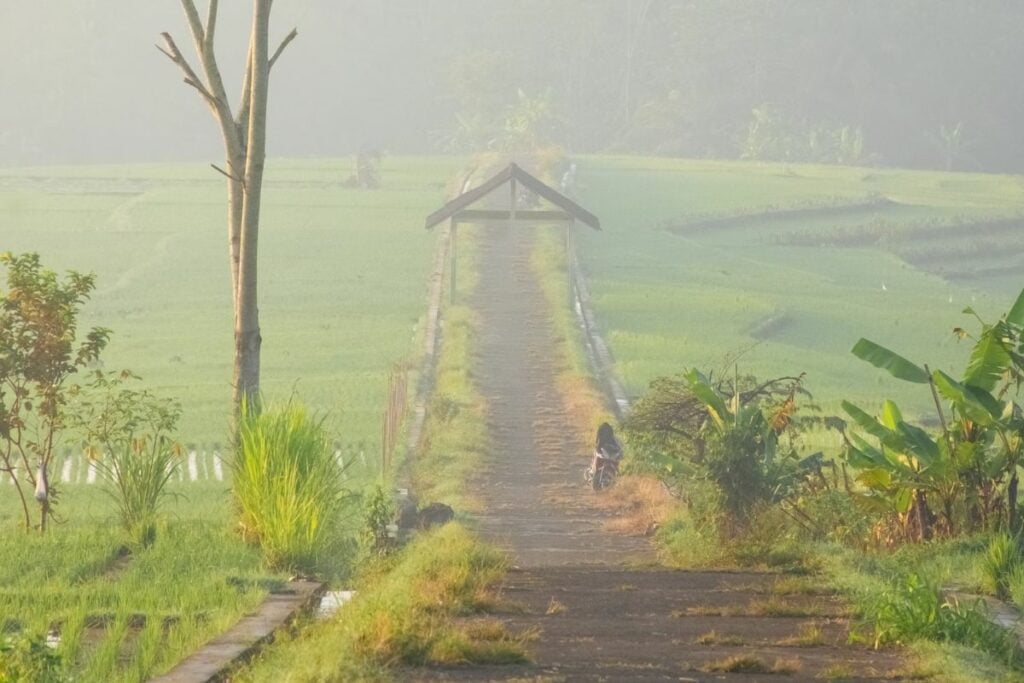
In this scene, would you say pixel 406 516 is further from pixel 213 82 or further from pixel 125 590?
pixel 125 590

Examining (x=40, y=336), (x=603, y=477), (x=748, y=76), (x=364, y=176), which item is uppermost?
(x=748, y=76)

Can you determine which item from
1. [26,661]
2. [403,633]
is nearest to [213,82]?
[403,633]

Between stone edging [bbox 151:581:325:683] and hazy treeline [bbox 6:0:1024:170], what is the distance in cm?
7177

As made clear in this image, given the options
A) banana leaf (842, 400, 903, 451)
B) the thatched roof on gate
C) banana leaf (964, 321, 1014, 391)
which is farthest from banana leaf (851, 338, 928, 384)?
the thatched roof on gate

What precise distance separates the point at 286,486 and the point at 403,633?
3.70m

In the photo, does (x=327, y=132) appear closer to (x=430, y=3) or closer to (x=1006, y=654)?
(x=430, y=3)

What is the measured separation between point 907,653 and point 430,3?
96765mm

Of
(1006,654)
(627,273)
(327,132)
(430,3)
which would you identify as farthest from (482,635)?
(430,3)

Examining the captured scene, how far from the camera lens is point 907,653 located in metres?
6.45

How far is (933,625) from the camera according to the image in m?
6.58

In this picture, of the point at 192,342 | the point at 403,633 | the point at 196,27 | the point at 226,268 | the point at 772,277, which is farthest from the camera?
the point at 772,277

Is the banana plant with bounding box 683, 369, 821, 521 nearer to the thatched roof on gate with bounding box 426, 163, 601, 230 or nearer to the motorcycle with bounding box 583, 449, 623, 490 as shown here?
the motorcycle with bounding box 583, 449, 623, 490

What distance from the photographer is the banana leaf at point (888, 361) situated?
408 inches

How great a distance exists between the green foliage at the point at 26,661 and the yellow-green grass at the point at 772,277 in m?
13.3
